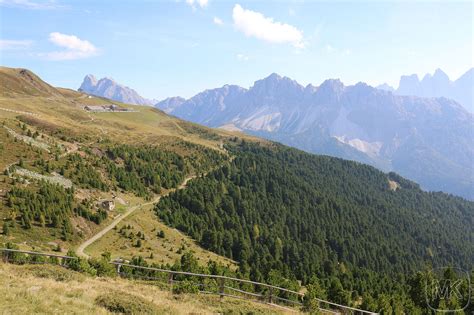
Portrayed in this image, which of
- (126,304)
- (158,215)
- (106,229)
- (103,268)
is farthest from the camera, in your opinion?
(158,215)

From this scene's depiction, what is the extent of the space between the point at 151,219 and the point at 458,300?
3368 inches

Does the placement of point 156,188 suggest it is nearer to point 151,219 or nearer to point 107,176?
point 107,176

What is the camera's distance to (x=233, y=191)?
593ft

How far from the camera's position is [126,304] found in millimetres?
24422

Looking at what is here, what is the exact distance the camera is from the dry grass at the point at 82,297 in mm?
22711

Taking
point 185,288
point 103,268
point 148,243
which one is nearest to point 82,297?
point 185,288

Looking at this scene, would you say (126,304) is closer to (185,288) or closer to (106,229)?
(185,288)

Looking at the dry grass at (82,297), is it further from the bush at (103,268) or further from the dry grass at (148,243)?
the dry grass at (148,243)

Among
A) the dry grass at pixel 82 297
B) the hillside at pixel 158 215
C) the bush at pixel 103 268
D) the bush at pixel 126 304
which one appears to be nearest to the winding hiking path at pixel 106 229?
the hillside at pixel 158 215

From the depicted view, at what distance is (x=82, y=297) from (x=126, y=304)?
11.7 feet

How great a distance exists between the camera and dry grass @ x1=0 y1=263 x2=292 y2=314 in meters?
22.7

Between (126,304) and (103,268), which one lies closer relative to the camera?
(126,304)

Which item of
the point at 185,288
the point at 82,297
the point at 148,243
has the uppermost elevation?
the point at 82,297

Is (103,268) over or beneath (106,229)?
over
